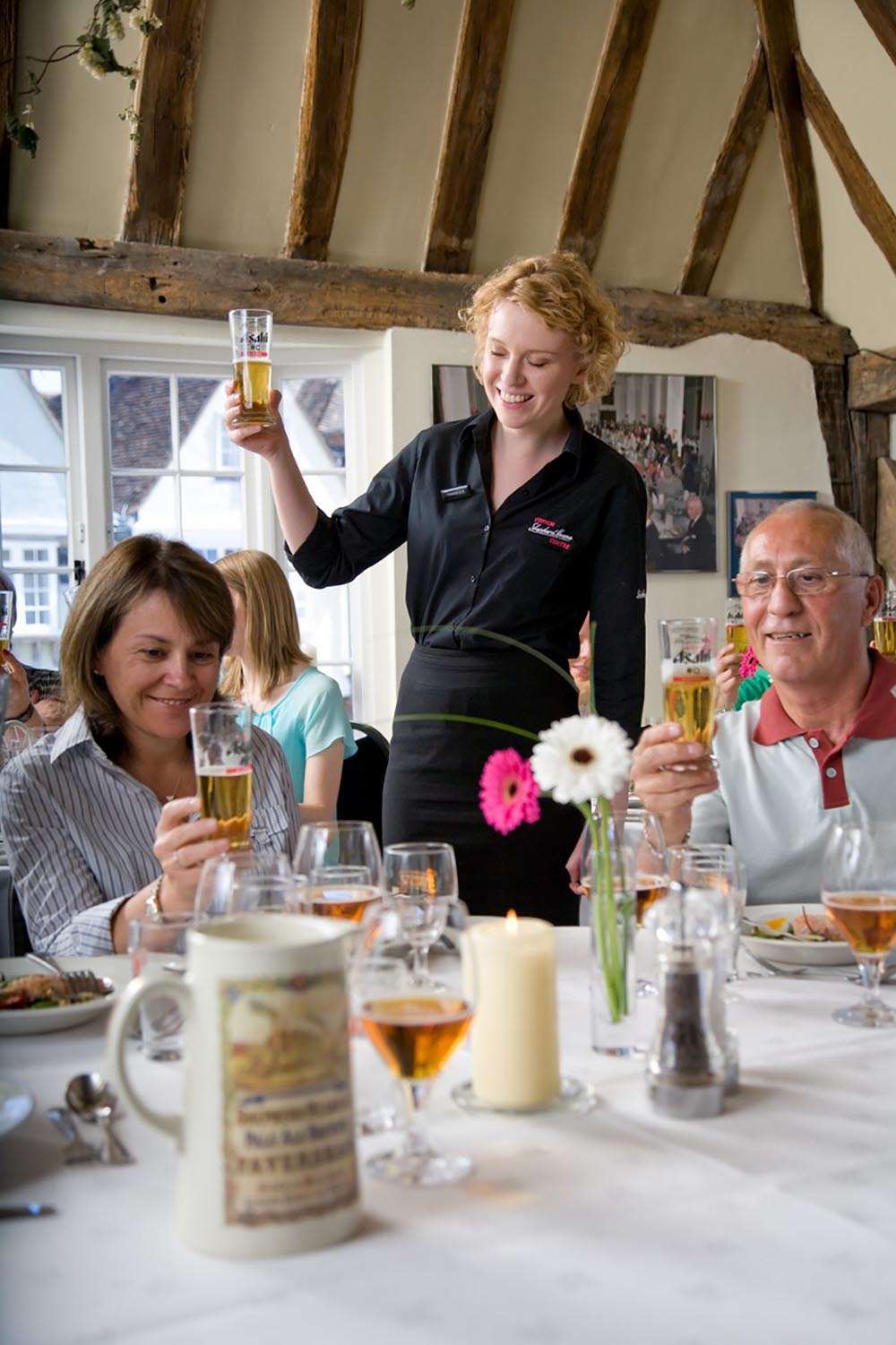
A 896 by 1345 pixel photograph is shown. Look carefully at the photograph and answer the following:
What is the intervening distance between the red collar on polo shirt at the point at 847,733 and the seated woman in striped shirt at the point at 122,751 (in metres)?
0.81

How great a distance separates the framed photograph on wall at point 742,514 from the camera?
20.6ft

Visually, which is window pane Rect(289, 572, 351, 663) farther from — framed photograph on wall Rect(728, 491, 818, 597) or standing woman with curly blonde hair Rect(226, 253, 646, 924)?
standing woman with curly blonde hair Rect(226, 253, 646, 924)

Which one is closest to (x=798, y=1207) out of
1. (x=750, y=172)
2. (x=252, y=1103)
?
(x=252, y=1103)

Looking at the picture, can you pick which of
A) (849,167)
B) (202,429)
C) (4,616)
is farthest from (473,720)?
(849,167)

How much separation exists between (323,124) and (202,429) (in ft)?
4.43

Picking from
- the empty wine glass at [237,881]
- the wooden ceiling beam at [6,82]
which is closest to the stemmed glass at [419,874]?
the empty wine glass at [237,881]

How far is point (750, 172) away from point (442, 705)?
4613 millimetres

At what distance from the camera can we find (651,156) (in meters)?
5.98

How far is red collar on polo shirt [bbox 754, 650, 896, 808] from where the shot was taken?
6.79ft

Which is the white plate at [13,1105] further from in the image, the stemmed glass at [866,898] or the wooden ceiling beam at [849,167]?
the wooden ceiling beam at [849,167]

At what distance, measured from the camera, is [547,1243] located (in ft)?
2.65

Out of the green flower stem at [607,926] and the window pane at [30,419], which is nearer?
the green flower stem at [607,926]

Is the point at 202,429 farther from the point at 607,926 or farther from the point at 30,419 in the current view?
the point at 607,926

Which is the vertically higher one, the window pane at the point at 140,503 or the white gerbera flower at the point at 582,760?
the window pane at the point at 140,503
